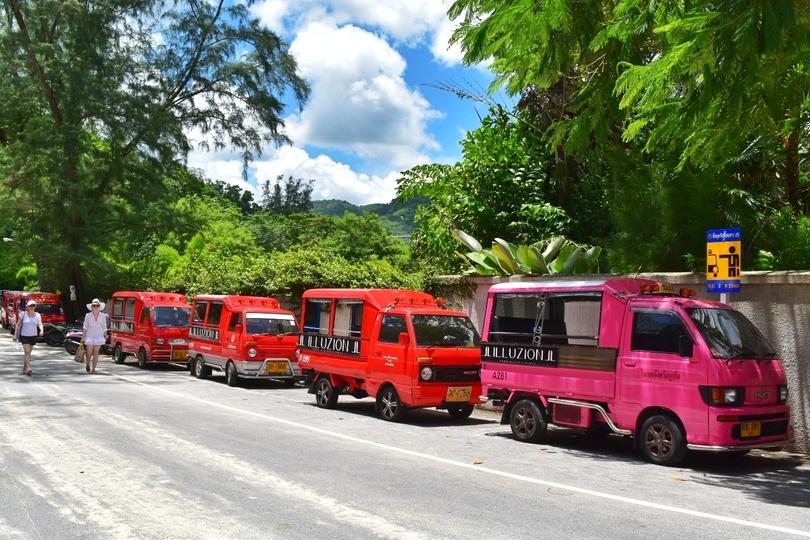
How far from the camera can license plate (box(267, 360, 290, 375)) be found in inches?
757

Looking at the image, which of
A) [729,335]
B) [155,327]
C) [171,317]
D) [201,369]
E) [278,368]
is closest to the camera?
[729,335]

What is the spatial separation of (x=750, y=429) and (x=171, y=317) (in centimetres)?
1916

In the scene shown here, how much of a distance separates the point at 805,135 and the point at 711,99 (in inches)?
269

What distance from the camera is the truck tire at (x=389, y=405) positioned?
1338cm

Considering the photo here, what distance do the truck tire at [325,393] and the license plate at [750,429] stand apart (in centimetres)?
797

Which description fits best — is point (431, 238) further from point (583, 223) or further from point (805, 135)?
point (805, 135)

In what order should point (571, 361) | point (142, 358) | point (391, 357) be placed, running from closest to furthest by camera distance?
point (571, 361), point (391, 357), point (142, 358)

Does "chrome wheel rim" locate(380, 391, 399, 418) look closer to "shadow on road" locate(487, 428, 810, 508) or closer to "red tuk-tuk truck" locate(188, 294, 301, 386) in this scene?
"shadow on road" locate(487, 428, 810, 508)

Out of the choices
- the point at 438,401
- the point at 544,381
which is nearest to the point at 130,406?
the point at 438,401

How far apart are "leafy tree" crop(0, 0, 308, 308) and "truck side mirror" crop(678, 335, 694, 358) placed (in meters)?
29.6

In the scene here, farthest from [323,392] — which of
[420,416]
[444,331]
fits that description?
Result: [444,331]

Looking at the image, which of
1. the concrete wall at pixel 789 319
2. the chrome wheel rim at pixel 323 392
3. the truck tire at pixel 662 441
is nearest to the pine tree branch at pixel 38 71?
the chrome wheel rim at pixel 323 392

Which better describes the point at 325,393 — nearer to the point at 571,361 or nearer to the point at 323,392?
the point at 323,392

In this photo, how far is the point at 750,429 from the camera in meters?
9.39
